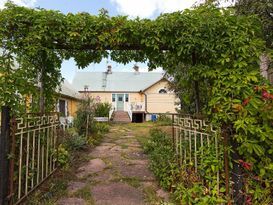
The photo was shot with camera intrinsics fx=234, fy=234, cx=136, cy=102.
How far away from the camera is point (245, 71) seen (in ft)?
10.6

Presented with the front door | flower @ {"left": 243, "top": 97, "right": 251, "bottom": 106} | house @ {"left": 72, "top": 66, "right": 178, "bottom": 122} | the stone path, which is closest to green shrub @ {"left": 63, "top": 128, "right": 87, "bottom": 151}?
the stone path

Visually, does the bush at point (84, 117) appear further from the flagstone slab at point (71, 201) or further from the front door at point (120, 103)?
the front door at point (120, 103)

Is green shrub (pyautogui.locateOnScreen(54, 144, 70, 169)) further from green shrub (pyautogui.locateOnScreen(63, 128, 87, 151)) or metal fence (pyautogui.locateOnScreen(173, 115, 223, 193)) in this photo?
metal fence (pyautogui.locateOnScreen(173, 115, 223, 193))

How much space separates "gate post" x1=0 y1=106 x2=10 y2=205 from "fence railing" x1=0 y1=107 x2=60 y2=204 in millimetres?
32

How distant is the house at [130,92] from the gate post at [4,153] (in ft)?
59.2

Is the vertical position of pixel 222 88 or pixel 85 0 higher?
pixel 85 0

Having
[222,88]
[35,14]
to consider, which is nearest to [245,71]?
[222,88]

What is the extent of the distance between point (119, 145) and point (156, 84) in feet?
50.7

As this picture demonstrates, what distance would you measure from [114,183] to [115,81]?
68.5 feet

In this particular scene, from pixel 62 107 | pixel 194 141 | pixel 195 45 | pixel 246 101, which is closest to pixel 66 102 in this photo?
pixel 62 107

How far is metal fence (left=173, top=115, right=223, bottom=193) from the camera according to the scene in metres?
3.43

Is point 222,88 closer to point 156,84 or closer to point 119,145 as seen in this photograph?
point 119,145

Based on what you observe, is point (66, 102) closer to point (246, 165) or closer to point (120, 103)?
point (120, 103)

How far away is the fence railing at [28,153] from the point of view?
3.17 meters
